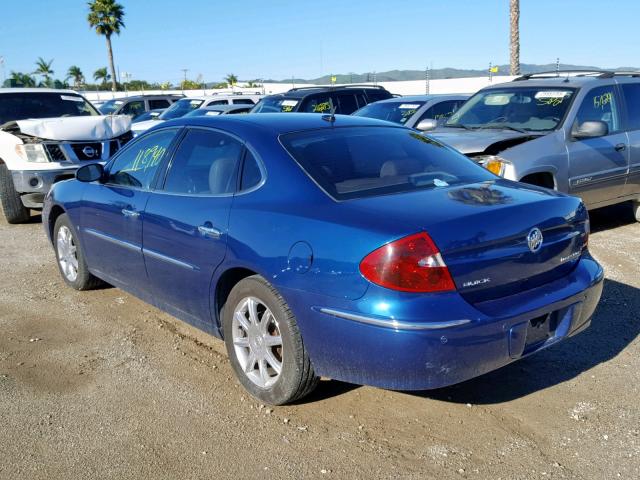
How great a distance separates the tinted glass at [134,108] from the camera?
20.2 m

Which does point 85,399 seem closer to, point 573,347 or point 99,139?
point 573,347

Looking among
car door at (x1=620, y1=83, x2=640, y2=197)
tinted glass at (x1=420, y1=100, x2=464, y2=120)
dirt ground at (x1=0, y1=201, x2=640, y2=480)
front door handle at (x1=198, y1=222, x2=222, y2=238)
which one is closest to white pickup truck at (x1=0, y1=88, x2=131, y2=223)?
dirt ground at (x1=0, y1=201, x2=640, y2=480)

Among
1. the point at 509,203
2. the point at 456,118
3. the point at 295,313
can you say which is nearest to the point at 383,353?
the point at 295,313

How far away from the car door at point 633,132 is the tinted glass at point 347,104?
6639mm

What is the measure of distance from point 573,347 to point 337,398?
1718 mm

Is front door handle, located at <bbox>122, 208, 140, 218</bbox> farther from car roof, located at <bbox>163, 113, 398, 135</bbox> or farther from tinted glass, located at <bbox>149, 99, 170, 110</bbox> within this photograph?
tinted glass, located at <bbox>149, 99, 170, 110</bbox>

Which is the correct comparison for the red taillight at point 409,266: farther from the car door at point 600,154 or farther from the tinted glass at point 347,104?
the tinted glass at point 347,104

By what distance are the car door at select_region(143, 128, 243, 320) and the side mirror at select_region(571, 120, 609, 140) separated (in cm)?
442

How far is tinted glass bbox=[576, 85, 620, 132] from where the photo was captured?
7195 mm

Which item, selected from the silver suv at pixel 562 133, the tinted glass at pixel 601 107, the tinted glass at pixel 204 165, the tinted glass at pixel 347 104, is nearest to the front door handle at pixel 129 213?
the tinted glass at pixel 204 165

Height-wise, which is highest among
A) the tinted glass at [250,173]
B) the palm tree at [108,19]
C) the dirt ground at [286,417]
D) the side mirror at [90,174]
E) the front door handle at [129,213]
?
the palm tree at [108,19]

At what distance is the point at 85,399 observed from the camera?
3.71 metres

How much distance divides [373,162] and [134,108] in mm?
18343

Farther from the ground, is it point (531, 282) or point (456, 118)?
point (456, 118)
